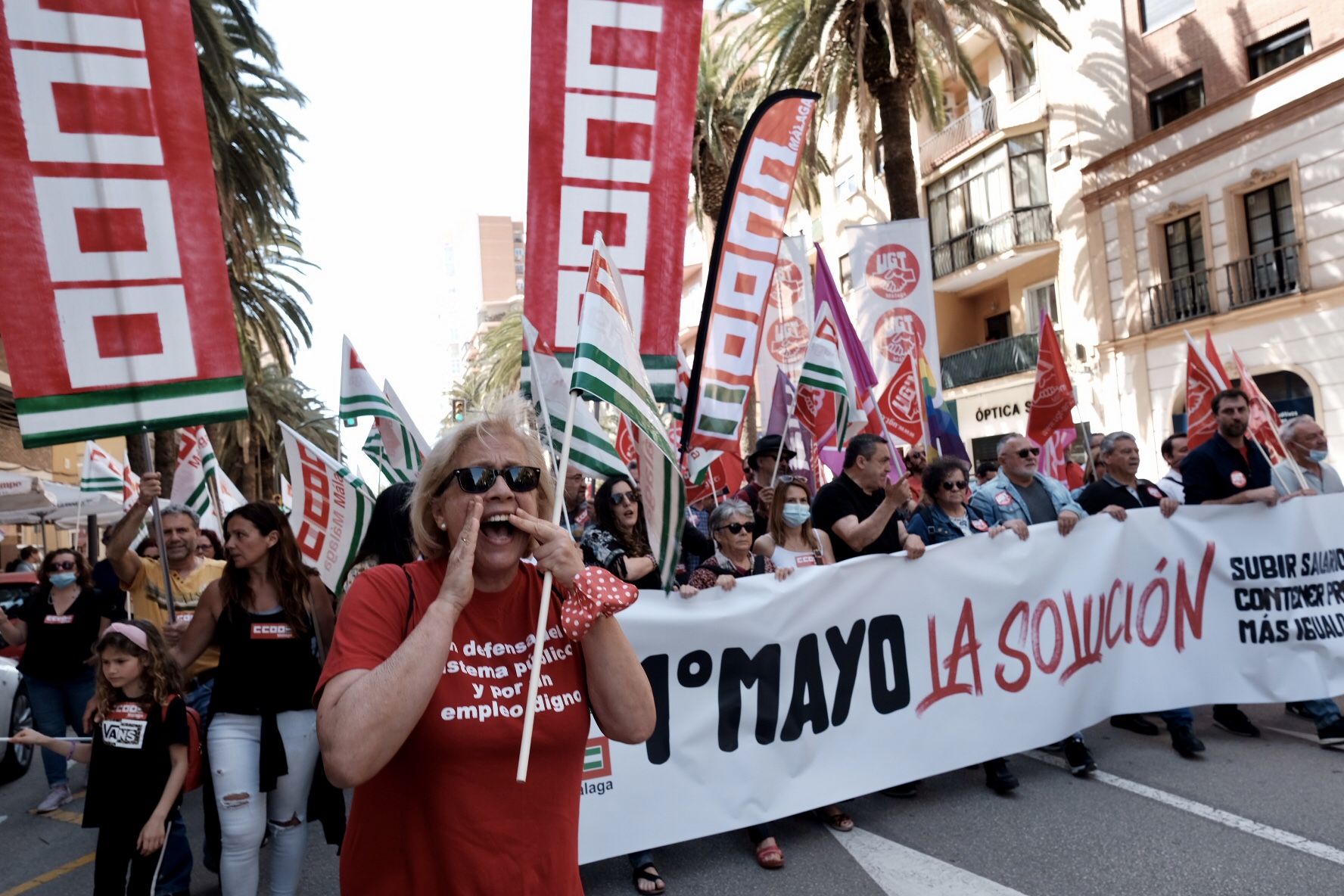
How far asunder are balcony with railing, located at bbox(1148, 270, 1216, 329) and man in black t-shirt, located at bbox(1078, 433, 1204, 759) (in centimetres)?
1478

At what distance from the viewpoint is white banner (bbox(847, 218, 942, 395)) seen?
11.2 m

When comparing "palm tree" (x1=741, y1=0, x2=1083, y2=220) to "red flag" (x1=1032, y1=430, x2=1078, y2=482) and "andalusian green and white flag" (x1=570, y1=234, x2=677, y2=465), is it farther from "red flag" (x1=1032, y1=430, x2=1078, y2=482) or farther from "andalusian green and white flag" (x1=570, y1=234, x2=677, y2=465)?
"andalusian green and white flag" (x1=570, y1=234, x2=677, y2=465)

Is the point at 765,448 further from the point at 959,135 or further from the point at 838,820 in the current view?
the point at 959,135

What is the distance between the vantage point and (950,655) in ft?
17.4

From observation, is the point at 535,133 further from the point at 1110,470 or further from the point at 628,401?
the point at 1110,470

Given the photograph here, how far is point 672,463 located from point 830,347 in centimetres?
456

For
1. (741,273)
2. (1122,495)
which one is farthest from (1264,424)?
(741,273)

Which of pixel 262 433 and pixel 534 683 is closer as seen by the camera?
pixel 534 683

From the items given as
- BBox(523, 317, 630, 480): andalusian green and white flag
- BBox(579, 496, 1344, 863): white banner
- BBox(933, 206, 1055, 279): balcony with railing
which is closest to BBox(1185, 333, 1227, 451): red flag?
BBox(579, 496, 1344, 863): white banner

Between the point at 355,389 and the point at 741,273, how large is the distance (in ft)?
8.50

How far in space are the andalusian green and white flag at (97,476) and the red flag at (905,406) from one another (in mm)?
8071

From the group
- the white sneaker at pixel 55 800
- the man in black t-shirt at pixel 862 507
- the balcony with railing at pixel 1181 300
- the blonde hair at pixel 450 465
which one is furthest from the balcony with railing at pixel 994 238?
the blonde hair at pixel 450 465

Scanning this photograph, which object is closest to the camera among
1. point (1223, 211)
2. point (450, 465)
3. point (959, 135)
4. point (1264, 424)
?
point (450, 465)

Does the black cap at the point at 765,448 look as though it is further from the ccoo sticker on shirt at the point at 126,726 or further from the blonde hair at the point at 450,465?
the blonde hair at the point at 450,465
